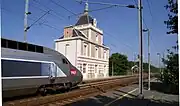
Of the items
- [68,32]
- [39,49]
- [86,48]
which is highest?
[68,32]

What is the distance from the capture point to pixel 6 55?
9828 mm

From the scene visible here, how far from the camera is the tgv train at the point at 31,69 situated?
32.4 ft

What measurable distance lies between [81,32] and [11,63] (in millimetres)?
37354

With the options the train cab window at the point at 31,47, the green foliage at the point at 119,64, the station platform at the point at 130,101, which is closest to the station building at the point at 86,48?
the green foliage at the point at 119,64

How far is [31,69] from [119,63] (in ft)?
181

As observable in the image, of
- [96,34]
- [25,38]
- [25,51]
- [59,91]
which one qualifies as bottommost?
[59,91]

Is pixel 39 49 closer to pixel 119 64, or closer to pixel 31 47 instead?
pixel 31 47

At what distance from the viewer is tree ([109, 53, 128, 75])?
64.1 m

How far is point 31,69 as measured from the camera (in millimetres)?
11422

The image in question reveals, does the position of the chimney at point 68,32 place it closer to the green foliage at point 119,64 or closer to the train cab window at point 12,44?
the green foliage at point 119,64

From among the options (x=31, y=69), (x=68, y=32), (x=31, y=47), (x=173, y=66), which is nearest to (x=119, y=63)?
(x=68, y=32)

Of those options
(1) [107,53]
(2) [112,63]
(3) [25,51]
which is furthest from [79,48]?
(3) [25,51]

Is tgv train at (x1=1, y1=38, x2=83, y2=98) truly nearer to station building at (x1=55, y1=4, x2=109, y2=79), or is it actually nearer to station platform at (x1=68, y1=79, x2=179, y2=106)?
station platform at (x1=68, y1=79, x2=179, y2=106)

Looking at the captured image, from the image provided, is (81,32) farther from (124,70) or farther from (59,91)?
(59,91)
